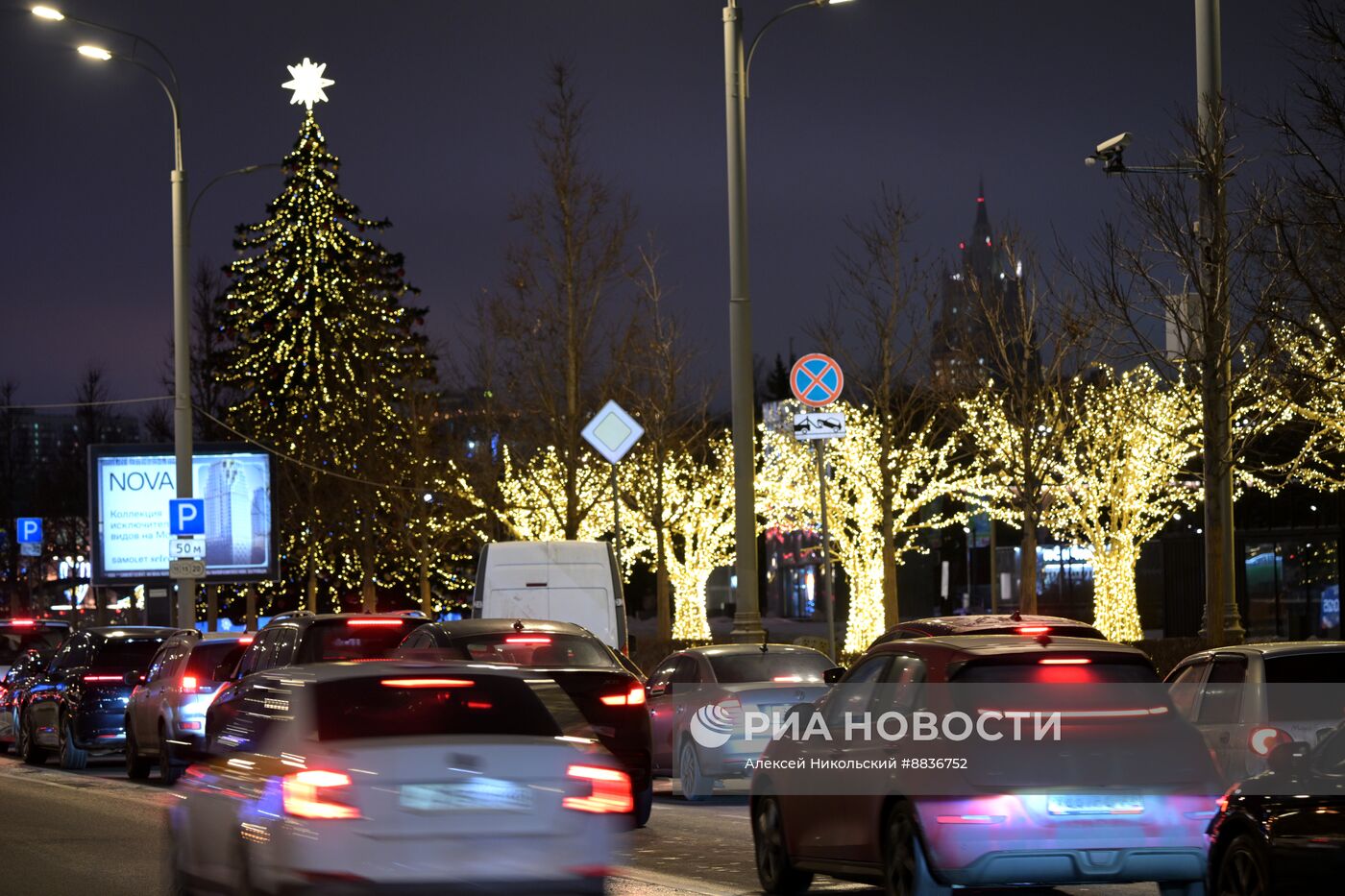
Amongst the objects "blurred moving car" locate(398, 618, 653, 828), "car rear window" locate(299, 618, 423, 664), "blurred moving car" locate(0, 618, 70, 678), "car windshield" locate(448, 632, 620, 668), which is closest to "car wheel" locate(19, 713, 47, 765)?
"blurred moving car" locate(0, 618, 70, 678)

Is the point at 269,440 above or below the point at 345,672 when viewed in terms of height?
above

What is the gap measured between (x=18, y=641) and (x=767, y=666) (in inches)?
592

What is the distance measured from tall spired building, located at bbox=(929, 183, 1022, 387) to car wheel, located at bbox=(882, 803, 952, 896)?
77.8 ft

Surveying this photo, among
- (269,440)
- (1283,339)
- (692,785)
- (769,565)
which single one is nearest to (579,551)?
(692,785)

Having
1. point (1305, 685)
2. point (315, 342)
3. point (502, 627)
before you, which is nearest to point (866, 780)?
point (1305, 685)

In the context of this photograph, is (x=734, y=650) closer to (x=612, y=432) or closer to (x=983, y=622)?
(x=983, y=622)

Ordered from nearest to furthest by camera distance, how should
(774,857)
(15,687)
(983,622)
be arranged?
(774,857) < (983,622) < (15,687)

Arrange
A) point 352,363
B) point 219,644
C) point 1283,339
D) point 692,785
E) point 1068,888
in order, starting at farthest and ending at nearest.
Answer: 1. point 352,363
2. point 1283,339
3. point 219,644
4. point 692,785
5. point 1068,888

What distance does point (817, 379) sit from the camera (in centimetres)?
2228

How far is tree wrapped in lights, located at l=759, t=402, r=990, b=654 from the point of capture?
38.6 metres

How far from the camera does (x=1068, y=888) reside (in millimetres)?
11414

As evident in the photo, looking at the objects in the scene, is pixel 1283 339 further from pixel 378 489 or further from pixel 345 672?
pixel 378 489

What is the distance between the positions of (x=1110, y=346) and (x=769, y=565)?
6073cm

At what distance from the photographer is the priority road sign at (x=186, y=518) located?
32.0m
